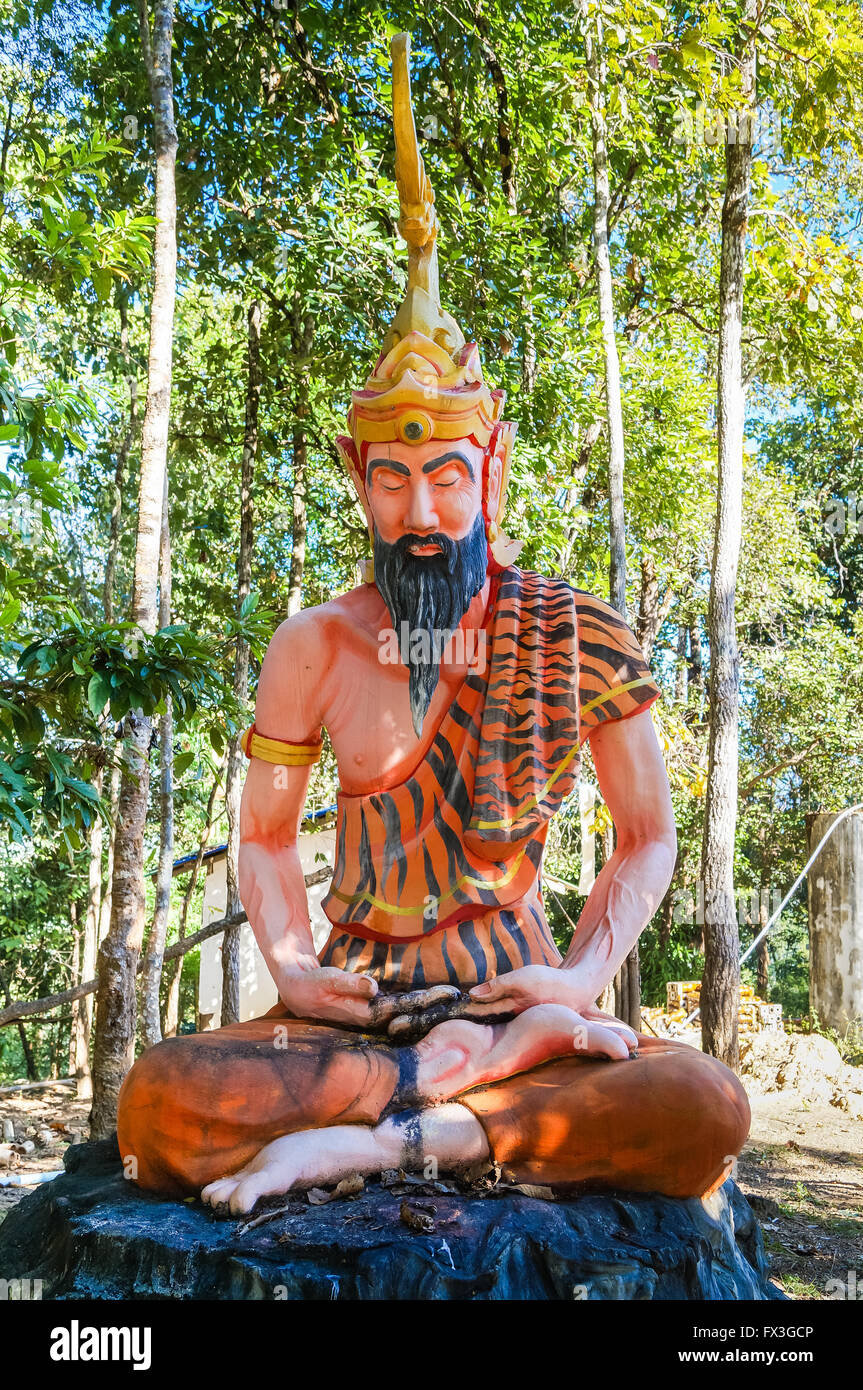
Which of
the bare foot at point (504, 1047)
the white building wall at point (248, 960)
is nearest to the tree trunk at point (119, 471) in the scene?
the white building wall at point (248, 960)

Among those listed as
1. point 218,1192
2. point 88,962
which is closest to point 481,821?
point 218,1192

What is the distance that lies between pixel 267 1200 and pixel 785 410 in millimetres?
18722

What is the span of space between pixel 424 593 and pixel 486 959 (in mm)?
1172

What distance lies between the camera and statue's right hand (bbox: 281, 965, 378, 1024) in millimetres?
3475

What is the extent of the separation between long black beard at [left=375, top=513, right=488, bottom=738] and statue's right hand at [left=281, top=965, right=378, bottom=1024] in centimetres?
83

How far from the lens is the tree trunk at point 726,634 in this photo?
791 centimetres

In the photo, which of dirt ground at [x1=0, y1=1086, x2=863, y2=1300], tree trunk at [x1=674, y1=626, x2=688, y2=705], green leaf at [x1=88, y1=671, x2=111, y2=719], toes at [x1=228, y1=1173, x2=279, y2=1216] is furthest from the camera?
tree trunk at [x1=674, y1=626, x2=688, y2=705]

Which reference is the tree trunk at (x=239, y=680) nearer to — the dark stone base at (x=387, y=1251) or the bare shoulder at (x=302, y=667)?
the bare shoulder at (x=302, y=667)

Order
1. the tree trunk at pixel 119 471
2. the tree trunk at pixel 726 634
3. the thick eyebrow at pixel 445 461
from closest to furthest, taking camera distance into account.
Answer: the thick eyebrow at pixel 445 461 < the tree trunk at pixel 726 634 < the tree trunk at pixel 119 471

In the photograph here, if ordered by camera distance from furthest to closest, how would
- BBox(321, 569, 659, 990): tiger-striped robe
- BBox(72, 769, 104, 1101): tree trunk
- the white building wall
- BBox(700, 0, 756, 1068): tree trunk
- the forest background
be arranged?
the white building wall, BBox(72, 769, 104, 1101): tree trunk, BBox(700, 0, 756, 1068): tree trunk, the forest background, BBox(321, 569, 659, 990): tiger-striped robe

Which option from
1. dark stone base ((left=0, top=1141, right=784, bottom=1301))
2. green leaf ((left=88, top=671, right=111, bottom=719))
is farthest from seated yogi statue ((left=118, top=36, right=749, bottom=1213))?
green leaf ((left=88, top=671, right=111, bottom=719))

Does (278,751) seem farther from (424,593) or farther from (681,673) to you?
(681,673)

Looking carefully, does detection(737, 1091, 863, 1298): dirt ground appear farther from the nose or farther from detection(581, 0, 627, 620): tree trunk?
detection(581, 0, 627, 620): tree trunk

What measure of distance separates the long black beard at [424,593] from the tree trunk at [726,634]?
15.2 ft
